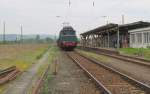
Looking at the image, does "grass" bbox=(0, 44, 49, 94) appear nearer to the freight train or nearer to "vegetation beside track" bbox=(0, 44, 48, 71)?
"vegetation beside track" bbox=(0, 44, 48, 71)

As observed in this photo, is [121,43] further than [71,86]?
Yes

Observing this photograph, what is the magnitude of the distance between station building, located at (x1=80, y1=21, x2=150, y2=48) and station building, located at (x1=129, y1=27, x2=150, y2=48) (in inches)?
48.7

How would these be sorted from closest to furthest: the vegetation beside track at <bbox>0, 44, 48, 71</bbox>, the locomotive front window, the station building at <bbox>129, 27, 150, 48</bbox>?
the vegetation beside track at <bbox>0, 44, 48, 71</bbox>
the station building at <bbox>129, 27, 150, 48</bbox>
the locomotive front window

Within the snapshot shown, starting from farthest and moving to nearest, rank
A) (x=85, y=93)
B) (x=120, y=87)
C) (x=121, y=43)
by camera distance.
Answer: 1. (x=121, y=43)
2. (x=120, y=87)
3. (x=85, y=93)

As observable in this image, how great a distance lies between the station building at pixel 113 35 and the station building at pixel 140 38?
1.24 m

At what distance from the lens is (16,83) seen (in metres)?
Answer: 17.0

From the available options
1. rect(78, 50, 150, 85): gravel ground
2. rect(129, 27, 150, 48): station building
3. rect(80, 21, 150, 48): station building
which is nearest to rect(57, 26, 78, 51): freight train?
rect(80, 21, 150, 48): station building

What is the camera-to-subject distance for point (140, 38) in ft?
186

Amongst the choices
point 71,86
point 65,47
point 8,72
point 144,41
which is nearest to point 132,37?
point 144,41

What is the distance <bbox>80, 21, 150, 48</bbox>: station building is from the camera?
56781mm

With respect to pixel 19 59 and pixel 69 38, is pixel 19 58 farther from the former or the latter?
pixel 69 38

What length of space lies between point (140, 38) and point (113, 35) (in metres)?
18.8

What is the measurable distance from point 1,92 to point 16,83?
3025mm

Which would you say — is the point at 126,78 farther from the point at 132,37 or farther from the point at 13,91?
the point at 132,37
